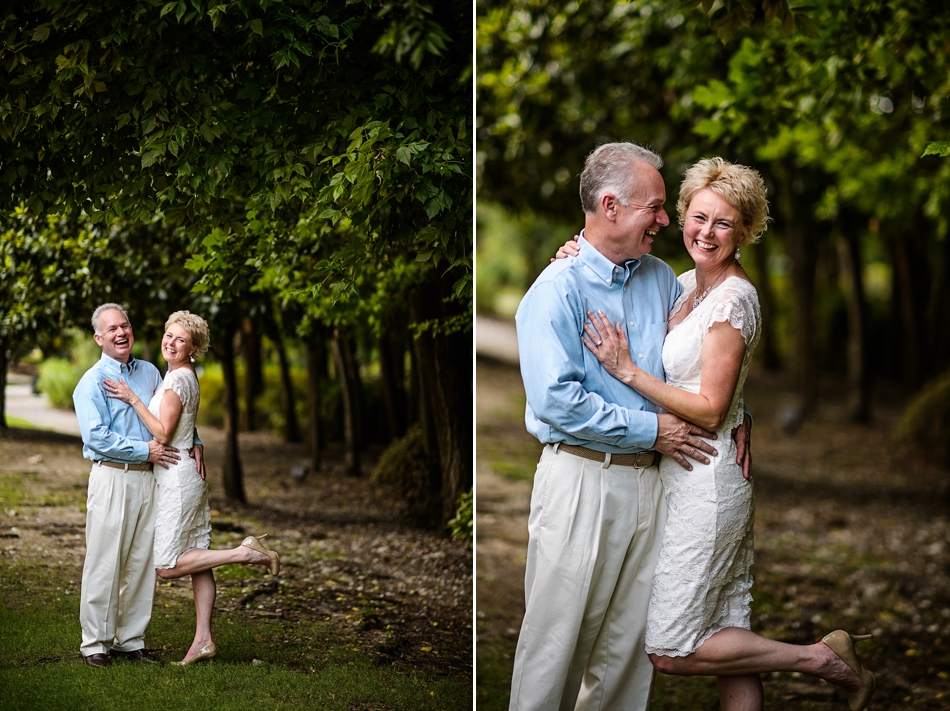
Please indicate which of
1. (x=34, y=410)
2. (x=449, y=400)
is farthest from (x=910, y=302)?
(x=34, y=410)

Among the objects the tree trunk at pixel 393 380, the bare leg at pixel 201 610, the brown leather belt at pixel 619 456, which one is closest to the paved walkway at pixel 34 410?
the bare leg at pixel 201 610

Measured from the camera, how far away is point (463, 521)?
347 cm

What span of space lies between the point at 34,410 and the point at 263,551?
919 millimetres

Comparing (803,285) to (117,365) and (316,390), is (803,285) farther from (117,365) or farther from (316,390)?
(117,365)

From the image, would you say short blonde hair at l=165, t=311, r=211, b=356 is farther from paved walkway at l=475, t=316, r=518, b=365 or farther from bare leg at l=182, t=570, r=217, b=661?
paved walkway at l=475, t=316, r=518, b=365

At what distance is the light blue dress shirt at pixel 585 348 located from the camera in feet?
8.33

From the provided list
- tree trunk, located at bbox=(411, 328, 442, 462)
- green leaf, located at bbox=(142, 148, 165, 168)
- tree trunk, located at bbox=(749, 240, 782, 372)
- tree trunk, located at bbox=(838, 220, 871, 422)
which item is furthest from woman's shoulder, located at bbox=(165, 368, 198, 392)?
tree trunk, located at bbox=(749, 240, 782, 372)

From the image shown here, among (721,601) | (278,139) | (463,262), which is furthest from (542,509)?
(278,139)

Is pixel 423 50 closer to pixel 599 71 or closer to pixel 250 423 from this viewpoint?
pixel 250 423

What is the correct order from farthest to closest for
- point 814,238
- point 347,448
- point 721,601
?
point 814,238, point 347,448, point 721,601

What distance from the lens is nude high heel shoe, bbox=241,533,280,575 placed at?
314cm

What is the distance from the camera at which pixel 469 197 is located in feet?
10.1

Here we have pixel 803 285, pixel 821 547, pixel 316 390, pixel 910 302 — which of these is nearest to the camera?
pixel 316 390

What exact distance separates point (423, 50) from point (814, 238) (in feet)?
33.5
